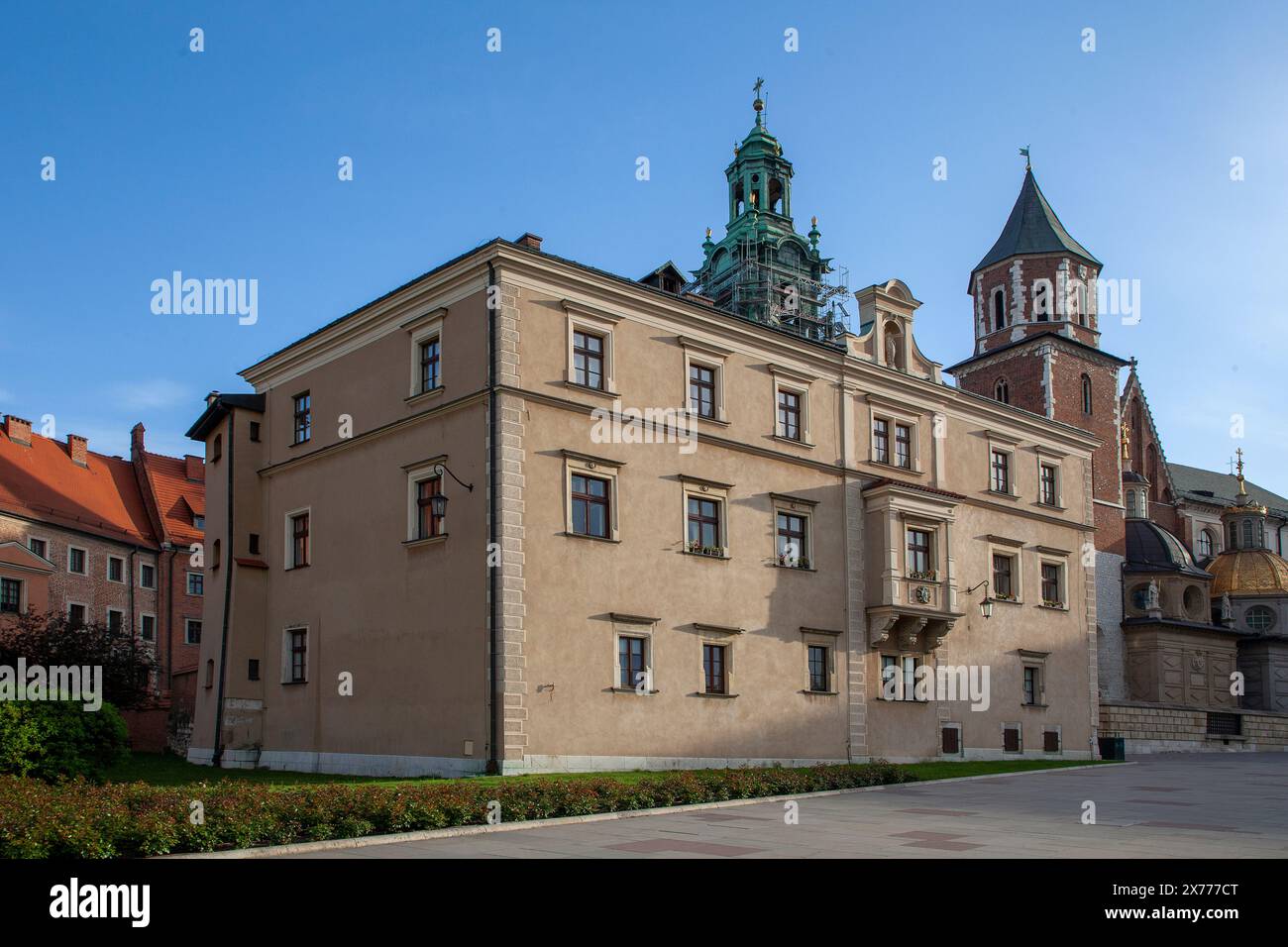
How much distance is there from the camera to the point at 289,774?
32.4 meters

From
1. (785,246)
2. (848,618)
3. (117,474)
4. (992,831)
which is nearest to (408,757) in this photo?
(848,618)

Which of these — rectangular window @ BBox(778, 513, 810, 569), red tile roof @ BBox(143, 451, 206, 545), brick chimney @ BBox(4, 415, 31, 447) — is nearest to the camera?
rectangular window @ BBox(778, 513, 810, 569)

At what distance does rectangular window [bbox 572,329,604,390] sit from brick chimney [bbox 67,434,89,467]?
40477mm

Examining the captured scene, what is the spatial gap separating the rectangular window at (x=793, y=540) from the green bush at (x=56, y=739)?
18043mm

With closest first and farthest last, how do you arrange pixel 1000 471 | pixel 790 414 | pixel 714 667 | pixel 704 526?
pixel 714 667
pixel 704 526
pixel 790 414
pixel 1000 471

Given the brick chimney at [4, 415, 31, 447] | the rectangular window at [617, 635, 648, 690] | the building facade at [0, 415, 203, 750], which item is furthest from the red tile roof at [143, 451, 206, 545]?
the rectangular window at [617, 635, 648, 690]

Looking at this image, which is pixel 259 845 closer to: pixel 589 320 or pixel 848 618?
pixel 589 320

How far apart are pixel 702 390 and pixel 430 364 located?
7497mm

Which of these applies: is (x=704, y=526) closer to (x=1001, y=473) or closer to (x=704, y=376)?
(x=704, y=376)

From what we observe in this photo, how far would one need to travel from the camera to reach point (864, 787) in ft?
85.4

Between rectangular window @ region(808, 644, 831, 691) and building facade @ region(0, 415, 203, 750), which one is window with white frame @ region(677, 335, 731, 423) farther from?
building facade @ region(0, 415, 203, 750)

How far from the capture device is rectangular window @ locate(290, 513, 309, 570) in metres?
35.5

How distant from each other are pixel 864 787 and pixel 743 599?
8503 millimetres

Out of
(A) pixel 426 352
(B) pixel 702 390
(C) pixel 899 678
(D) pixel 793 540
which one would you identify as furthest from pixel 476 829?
(C) pixel 899 678
